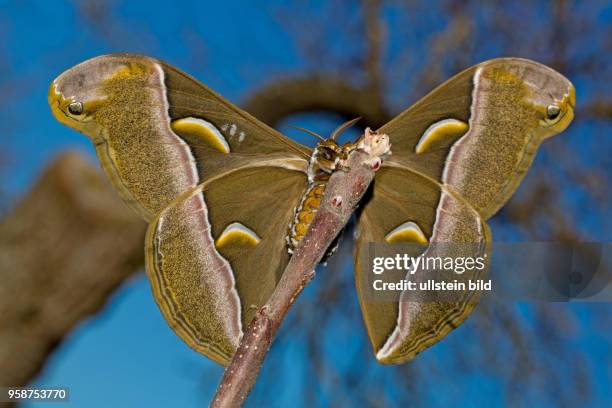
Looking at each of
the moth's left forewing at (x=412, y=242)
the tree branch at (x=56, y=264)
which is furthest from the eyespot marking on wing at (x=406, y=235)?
the tree branch at (x=56, y=264)

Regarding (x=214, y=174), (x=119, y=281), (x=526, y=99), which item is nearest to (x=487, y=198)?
(x=526, y=99)

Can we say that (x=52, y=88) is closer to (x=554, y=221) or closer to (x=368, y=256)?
(x=368, y=256)

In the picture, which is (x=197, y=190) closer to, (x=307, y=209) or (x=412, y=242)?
(x=307, y=209)

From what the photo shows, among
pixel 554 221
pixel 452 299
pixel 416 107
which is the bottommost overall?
pixel 452 299

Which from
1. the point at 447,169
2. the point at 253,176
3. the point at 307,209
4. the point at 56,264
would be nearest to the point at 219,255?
the point at 253,176

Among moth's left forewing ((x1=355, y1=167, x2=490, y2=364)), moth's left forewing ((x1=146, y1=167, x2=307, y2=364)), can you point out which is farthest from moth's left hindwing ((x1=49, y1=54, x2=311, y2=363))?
moth's left forewing ((x1=355, y1=167, x2=490, y2=364))

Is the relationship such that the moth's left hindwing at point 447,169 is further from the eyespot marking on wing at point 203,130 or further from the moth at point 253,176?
the eyespot marking on wing at point 203,130

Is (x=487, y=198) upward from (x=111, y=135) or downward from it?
upward

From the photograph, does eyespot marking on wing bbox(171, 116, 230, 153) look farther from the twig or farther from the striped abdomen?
the twig
